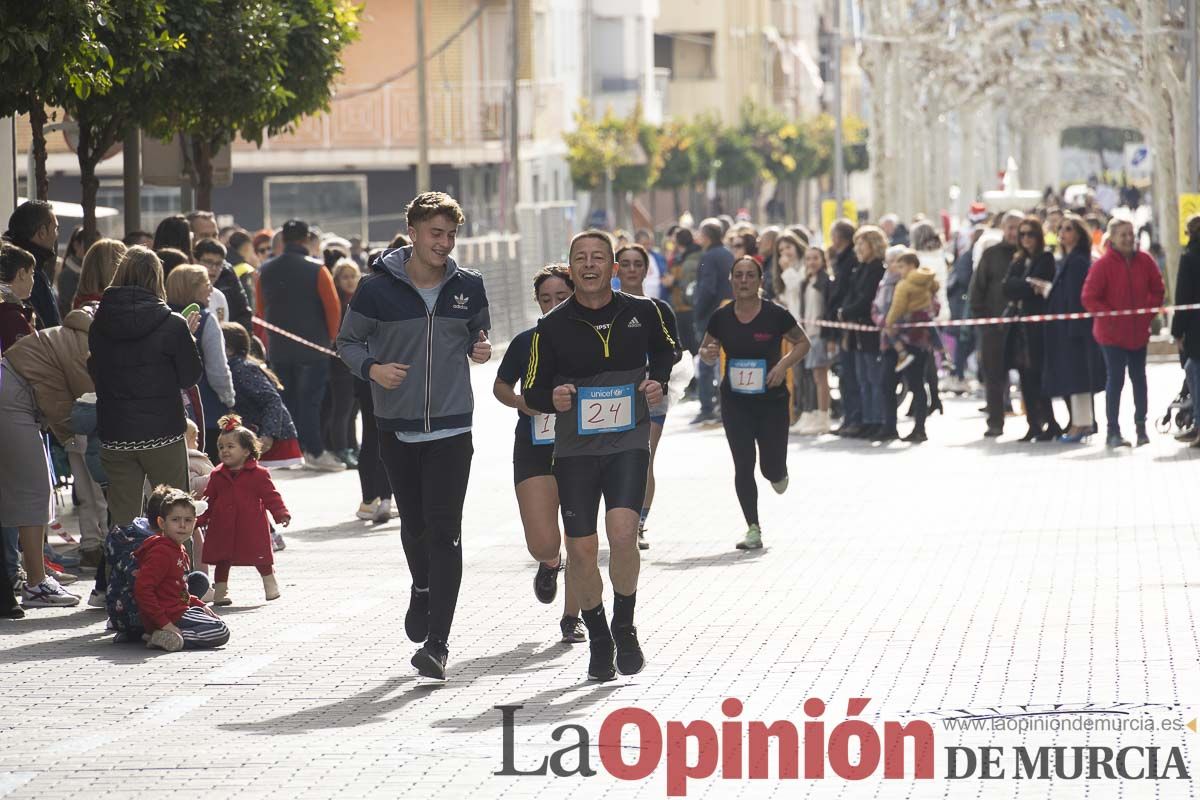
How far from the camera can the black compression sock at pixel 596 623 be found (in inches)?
370

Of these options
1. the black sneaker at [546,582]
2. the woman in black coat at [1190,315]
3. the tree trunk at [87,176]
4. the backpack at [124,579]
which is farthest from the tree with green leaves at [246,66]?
the black sneaker at [546,582]

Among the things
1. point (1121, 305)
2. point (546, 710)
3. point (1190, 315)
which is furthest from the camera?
point (1121, 305)

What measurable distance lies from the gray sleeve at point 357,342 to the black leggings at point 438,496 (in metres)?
0.32

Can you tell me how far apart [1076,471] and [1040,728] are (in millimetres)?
10380

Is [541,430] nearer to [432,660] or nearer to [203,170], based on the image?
[432,660]

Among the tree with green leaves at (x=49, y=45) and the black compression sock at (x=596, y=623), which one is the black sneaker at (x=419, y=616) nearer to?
the black compression sock at (x=596, y=623)

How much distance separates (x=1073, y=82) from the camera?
6488 cm

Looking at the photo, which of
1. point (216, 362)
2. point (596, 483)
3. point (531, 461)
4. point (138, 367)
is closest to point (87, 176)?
point (216, 362)

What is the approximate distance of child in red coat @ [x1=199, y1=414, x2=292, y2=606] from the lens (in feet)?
39.1

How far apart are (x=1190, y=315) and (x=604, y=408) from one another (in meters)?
10.3

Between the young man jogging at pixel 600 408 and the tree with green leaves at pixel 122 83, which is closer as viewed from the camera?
the young man jogging at pixel 600 408

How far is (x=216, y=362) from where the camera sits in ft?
41.4

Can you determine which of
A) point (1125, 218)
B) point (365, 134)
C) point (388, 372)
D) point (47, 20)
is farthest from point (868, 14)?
point (388, 372)

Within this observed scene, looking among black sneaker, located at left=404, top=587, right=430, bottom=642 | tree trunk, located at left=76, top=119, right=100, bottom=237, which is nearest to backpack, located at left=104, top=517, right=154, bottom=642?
black sneaker, located at left=404, top=587, right=430, bottom=642
